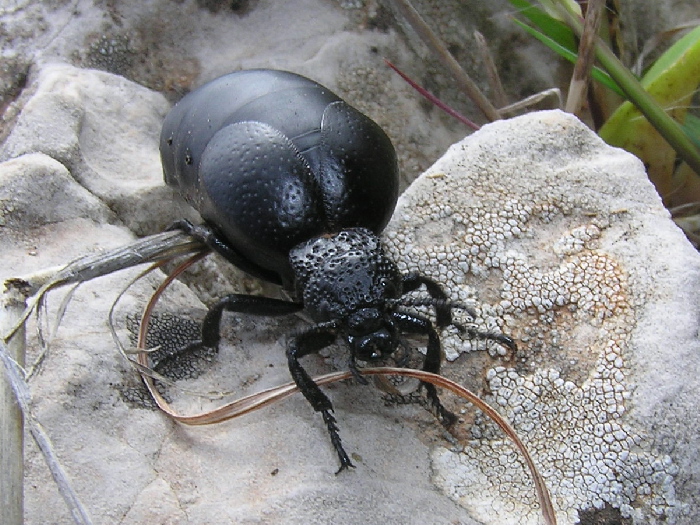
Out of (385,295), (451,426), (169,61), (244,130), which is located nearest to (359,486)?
(451,426)

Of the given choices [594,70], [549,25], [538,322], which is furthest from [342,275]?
[549,25]

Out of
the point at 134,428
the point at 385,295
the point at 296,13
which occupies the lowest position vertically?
the point at 134,428

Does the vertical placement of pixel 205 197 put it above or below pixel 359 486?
above

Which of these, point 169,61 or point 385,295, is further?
point 169,61

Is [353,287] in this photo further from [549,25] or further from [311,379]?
[549,25]

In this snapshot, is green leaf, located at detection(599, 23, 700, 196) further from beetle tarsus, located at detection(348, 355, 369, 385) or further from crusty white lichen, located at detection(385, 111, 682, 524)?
beetle tarsus, located at detection(348, 355, 369, 385)

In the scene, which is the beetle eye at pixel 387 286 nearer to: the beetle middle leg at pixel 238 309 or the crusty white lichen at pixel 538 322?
the crusty white lichen at pixel 538 322

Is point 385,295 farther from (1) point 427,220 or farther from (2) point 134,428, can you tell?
(2) point 134,428

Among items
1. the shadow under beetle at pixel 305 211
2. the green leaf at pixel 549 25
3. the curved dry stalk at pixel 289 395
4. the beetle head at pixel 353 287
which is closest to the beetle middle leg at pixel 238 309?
the shadow under beetle at pixel 305 211
